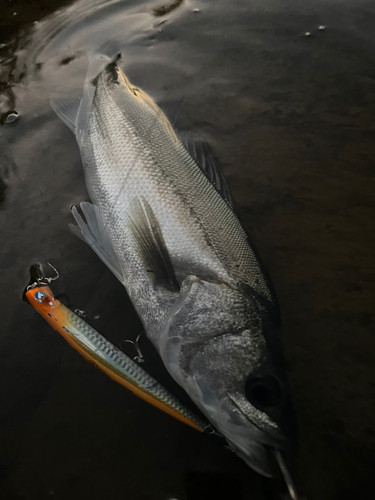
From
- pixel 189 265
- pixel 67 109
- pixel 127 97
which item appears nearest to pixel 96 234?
pixel 189 265

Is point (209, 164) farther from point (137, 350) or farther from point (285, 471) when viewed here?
point (285, 471)

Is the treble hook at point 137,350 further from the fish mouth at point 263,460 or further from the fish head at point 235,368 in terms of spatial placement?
the fish mouth at point 263,460

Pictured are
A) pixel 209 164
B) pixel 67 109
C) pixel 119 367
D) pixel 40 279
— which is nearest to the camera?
pixel 119 367

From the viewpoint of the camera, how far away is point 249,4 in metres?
3.70

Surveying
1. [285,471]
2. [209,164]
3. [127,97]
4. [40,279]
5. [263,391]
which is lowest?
[285,471]

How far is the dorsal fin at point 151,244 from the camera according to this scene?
194cm

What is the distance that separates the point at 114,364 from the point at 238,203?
139 centimetres

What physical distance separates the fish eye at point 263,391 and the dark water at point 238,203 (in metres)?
0.35

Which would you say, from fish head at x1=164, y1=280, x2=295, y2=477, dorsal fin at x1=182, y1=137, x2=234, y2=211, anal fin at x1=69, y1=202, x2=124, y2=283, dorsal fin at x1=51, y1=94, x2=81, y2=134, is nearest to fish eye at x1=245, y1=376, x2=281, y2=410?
fish head at x1=164, y1=280, x2=295, y2=477

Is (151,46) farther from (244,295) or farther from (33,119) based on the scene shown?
(244,295)

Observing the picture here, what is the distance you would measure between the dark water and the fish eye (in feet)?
1.15

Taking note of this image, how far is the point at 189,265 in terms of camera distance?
6.32 ft

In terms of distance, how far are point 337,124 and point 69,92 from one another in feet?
7.92

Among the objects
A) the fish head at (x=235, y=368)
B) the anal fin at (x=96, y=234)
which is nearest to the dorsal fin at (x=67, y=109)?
the anal fin at (x=96, y=234)
